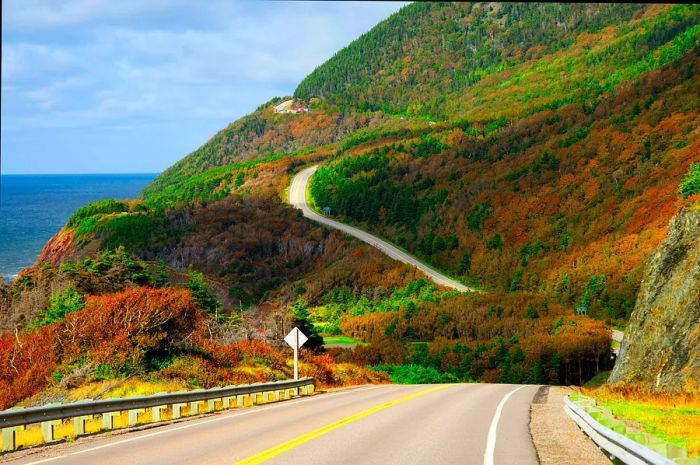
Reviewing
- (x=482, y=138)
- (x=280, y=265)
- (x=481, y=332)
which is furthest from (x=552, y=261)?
(x=482, y=138)

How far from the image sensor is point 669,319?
2612 cm

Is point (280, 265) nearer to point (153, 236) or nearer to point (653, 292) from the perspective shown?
point (153, 236)

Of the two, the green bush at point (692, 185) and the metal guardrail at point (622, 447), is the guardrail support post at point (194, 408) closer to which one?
the metal guardrail at point (622, 447)

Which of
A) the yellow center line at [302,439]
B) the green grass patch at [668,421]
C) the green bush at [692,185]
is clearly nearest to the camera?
the green grass patch at [668,421]

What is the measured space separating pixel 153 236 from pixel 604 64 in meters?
131

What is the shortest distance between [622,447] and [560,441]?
422cm

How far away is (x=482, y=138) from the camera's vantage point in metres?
150

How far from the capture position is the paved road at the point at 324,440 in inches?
447

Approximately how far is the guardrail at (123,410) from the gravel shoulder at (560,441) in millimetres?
7985

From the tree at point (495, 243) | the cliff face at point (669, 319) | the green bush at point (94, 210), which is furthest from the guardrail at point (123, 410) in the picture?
the green bush at point (94, 210)

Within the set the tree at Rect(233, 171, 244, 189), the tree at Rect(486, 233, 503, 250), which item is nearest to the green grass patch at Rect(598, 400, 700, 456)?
A: the tree at Rect(486, 233, 503, 250)

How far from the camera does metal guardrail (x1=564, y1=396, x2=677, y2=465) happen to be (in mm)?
7576

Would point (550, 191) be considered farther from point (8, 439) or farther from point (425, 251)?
point (8, 439)

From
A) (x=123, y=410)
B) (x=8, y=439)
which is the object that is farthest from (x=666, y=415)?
(x=8, y=439)
